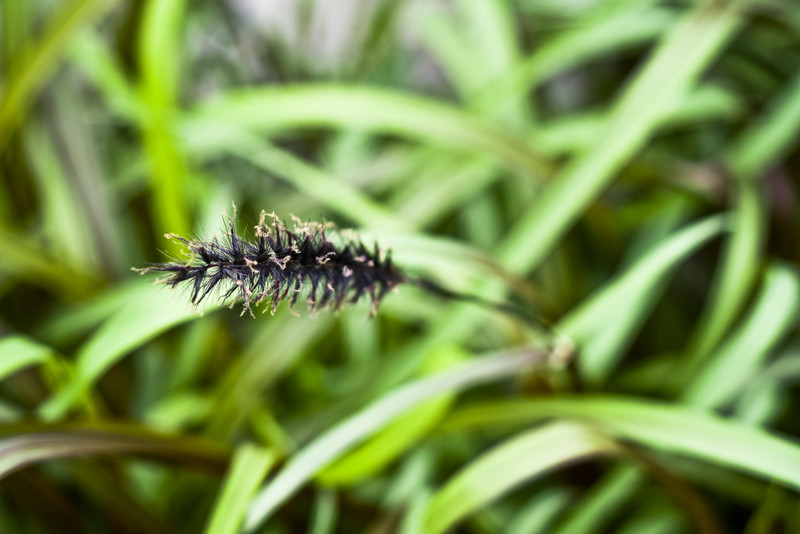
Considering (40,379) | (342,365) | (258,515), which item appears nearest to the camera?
(258,515)

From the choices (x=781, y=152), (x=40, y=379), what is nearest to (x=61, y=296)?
(x=40, y=379)

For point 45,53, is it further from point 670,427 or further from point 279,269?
point 670,427

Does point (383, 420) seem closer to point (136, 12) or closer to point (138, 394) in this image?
point (138, 394)

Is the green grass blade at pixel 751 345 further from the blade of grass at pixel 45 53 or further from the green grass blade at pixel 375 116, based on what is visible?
the blade of grass at pixel 45 53

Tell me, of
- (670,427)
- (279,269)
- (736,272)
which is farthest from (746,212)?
(279,269)

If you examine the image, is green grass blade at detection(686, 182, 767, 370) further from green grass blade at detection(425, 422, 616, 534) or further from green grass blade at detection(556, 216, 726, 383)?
green grass blade at detection(425, 422, 616, 534)
